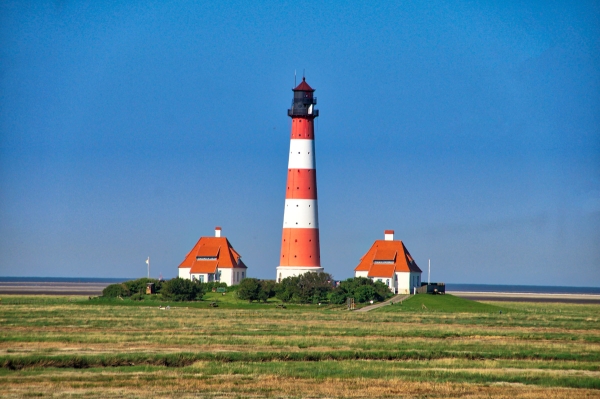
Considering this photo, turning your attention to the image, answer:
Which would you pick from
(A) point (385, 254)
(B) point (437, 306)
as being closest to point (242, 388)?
(B) point (437, 306)

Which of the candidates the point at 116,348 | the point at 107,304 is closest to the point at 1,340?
the point at 116,348

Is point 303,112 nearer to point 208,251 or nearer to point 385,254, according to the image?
point 385,254

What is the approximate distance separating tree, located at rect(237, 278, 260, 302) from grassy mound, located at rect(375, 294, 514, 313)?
35.6 ft

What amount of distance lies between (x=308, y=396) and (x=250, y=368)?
554 cm

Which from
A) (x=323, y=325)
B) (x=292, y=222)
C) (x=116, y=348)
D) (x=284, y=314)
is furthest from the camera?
(x=292, y=222)

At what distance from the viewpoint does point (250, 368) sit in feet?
120

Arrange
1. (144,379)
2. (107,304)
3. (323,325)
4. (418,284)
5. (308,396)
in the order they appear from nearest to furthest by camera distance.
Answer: (308,396) → (144,379) → (323,325) → (107,304) → (418,284)

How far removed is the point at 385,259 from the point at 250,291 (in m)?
14.6

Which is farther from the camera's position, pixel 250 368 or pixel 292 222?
pixel 292 222

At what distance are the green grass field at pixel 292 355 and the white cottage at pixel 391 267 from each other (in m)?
21.9

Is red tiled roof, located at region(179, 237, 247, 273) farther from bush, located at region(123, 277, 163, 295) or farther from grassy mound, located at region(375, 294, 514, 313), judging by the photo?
grassy mound, located at region(375, 294, 514, 313)

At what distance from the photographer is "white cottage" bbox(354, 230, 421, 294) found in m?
86.6

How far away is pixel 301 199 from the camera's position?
81.2 m

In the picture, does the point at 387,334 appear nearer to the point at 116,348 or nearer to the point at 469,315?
the point at 116,348
